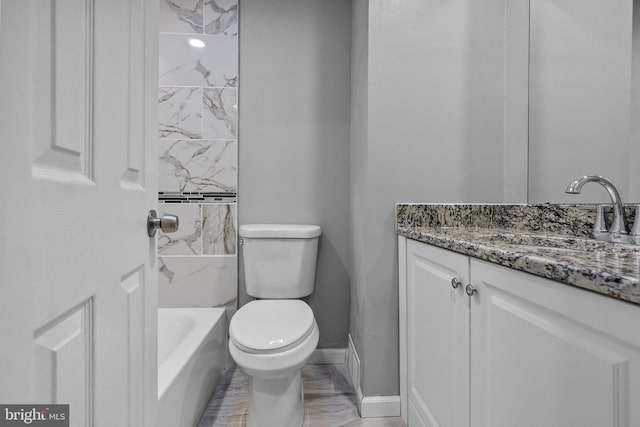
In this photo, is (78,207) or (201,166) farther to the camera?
(201,166)

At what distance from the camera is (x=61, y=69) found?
0.42 m

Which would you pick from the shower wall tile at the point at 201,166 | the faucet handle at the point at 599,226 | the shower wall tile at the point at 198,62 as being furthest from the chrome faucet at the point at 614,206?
the shower wall tile at the point at 198,62

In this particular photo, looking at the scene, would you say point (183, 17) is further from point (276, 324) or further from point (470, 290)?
point (470, 290)

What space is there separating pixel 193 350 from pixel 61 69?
1201mm

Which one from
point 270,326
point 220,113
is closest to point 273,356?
point 270,326

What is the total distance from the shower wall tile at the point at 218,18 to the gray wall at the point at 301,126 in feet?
0.22

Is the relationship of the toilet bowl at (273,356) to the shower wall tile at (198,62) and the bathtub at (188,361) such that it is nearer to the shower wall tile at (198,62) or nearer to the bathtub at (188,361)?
the bathtub at (188,361)

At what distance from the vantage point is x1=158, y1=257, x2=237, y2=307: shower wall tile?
184 cm

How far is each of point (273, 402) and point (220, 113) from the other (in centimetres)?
151

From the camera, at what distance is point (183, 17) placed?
1.83 meters

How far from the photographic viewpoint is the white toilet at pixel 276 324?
115 centimetres

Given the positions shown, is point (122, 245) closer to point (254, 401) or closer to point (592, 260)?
point (592, 260)

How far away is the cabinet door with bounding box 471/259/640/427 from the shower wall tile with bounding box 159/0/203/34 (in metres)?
1.94

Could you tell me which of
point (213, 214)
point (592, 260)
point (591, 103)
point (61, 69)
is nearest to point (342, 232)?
point (213, 214)
